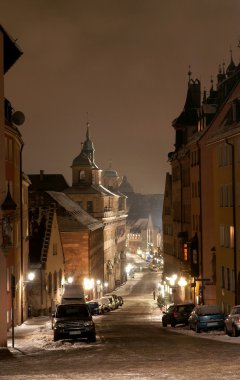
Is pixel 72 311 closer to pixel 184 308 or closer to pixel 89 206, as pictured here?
pixel 184 308

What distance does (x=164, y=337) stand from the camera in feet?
112

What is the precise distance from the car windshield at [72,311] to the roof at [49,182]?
11981 cm

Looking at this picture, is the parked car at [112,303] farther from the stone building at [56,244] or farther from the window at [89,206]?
the window at [89,206]

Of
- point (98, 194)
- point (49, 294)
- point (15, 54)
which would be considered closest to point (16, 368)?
point (15, 54)

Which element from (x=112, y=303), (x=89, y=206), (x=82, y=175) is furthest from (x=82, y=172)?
(x=112, y=303)

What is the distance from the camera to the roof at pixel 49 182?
157 meters

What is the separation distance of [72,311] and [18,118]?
15.2 m

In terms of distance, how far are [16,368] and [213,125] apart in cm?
3946

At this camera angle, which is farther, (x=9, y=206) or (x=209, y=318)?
(x=209, y=318)

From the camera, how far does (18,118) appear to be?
4528 cm

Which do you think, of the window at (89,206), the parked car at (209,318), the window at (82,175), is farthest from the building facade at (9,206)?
the window at (82,175)

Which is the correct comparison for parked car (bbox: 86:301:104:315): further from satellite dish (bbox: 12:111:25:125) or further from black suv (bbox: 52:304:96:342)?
black suv (bbox: 52:304:96:342)

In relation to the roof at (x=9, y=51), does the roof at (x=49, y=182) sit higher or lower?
higher

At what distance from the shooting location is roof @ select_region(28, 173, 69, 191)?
514ft
